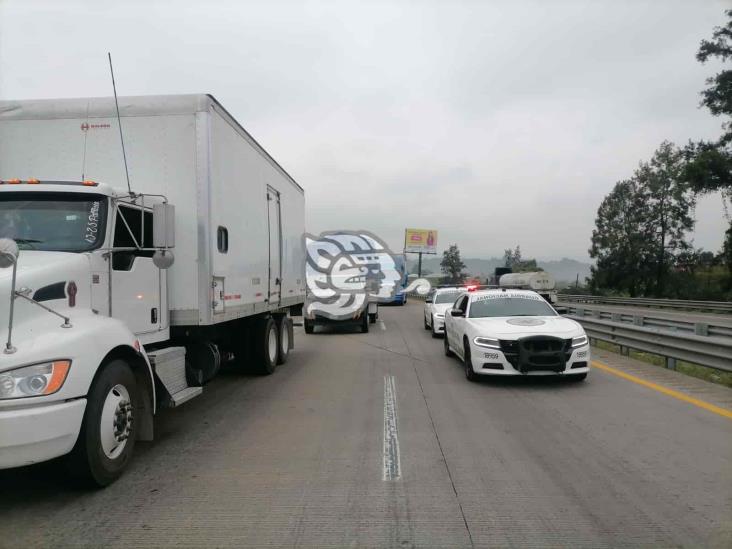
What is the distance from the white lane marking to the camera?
15.2 ft

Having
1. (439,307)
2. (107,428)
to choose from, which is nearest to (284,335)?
(439,307)

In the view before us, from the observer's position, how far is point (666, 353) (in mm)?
9633

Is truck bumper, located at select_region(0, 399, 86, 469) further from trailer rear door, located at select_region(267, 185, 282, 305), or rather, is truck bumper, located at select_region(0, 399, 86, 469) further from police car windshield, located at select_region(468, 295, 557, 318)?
police car windshield, located at select_region(468, 295, 557, 318)

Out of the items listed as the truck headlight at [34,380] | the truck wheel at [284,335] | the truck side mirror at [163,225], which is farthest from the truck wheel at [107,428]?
the truck wheel at [284,335]

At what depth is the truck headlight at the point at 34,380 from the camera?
353 cm

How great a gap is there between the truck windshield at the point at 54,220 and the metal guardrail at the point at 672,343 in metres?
8.65

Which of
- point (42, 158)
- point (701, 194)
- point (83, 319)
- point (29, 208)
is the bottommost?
point (83, 319)

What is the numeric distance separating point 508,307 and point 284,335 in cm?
461

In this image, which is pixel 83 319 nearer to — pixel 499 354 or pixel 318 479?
pixel 318 479

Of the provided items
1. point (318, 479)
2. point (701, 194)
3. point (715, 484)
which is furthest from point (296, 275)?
point (701, 194)

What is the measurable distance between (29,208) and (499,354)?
6263mm

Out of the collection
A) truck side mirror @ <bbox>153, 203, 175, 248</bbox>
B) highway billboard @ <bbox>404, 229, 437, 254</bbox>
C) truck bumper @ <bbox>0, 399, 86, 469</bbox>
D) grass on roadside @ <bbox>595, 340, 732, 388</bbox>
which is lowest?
grass on roadside @ <bbox>595, 340, 732, 388</bbox>

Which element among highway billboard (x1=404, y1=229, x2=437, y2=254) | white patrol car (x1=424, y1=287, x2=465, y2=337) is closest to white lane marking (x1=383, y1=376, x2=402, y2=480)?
white patrol car (x1=424, y1=287, x2=465, y2=337)

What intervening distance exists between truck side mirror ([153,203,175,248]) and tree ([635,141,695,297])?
63.0 metres
